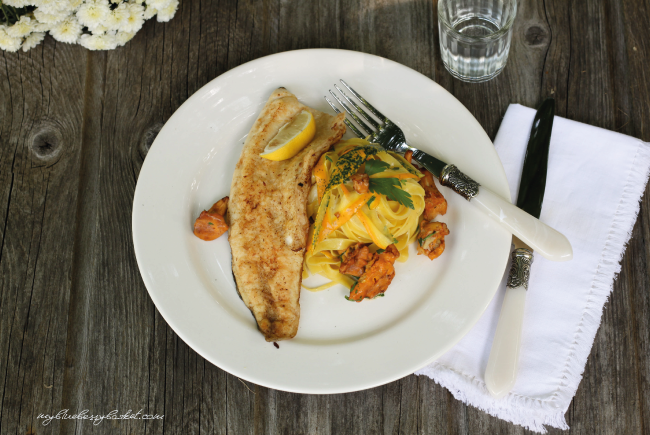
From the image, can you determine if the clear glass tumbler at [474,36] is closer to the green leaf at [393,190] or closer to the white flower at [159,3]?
the green leaf at [393,190]

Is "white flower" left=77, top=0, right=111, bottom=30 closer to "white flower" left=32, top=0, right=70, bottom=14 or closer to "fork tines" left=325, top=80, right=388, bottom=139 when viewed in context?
"white flower" left=32, top=0, right=70, bottom=14

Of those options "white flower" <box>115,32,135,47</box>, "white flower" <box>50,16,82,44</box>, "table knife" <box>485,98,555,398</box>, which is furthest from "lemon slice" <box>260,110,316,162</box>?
"white flower" <box>50,16,82,44</box>

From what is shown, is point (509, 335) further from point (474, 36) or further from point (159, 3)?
point (159, 3)

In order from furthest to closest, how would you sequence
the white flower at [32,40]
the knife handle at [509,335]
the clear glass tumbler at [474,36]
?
the white flower at [32,40], the clear glass tumbler at [474,36], the knife handle at [509,335]

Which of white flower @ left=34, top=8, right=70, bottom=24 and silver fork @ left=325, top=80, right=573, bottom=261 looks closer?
silver fork @ left=325, top=80, right=573, bottom=261

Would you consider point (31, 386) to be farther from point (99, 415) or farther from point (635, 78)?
point (635, 78)

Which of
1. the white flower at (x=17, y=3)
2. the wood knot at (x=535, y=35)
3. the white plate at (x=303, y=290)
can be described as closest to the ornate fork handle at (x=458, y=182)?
the white plate at (x=303, y=290)
